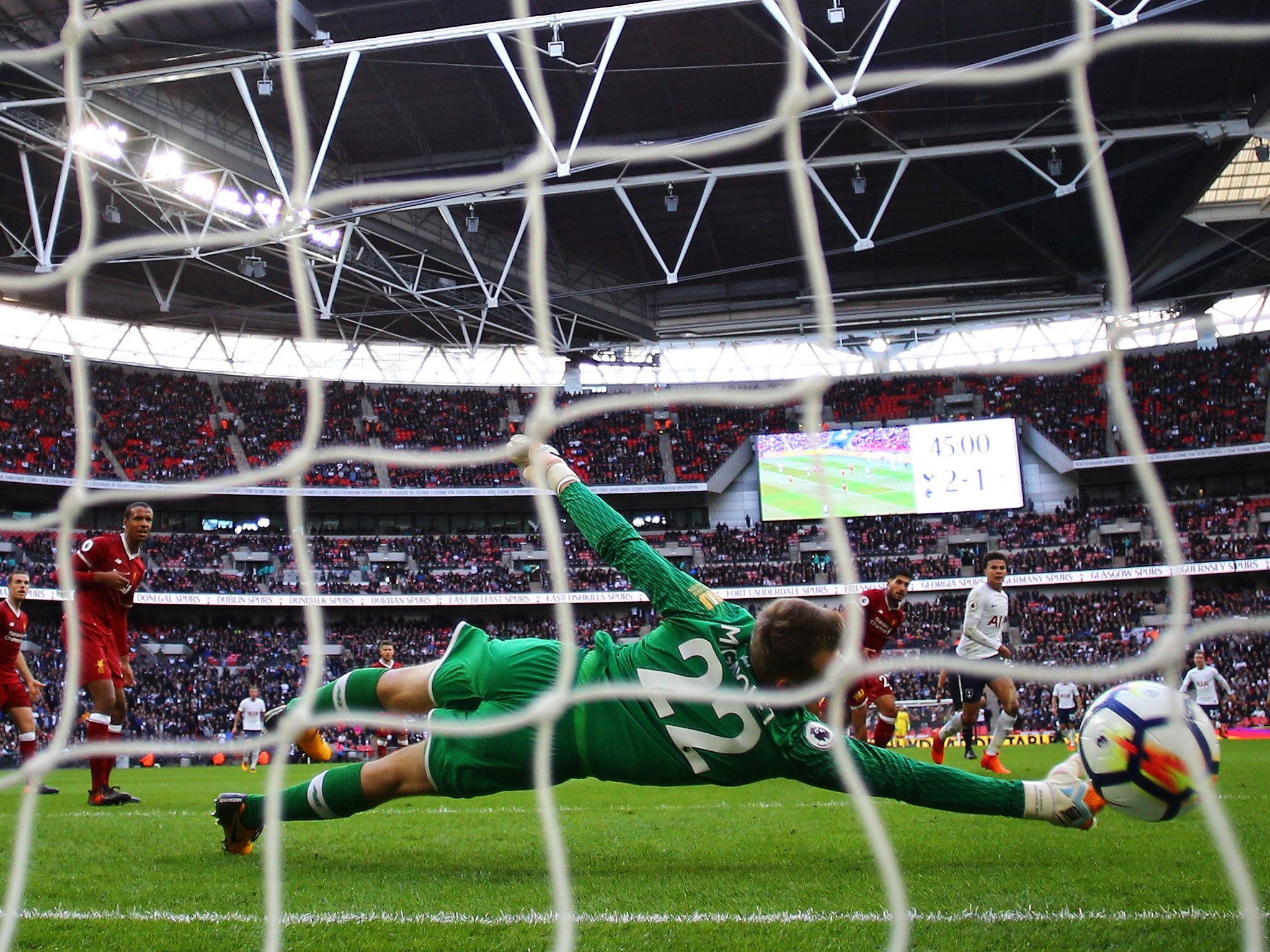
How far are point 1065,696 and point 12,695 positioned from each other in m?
14.4

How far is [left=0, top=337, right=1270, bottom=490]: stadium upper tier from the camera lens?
94.1 ft

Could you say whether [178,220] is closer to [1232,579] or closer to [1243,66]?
[1243,66]

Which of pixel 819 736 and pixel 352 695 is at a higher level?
pixel 352 695

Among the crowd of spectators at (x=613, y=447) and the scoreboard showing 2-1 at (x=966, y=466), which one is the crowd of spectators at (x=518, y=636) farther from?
the crowd of spectators at (x=613, y=447)

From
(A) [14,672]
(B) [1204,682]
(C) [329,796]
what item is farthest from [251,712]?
(C) [329,796]

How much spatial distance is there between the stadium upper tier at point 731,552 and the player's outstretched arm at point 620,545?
23720mm

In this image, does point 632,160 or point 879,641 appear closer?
point 879,641

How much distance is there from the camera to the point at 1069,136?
18.5 meters

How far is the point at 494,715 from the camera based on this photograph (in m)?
3.21

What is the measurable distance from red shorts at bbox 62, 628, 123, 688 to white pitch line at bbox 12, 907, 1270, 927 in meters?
2.92

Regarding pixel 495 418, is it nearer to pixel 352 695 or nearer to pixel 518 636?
pixel 518 636

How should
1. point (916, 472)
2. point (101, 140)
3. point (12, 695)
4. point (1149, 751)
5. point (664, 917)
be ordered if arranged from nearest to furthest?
point (1149, 751) < point (664, 917) < point (12, 695) < point (101, 140) < point (916, 472)

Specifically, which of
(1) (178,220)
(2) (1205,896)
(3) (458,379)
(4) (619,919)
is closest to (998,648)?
(2) (1205,896)

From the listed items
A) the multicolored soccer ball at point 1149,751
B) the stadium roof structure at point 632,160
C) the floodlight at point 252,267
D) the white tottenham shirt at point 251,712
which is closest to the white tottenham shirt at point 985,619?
the multicolored soccer ball at point 1149,751
